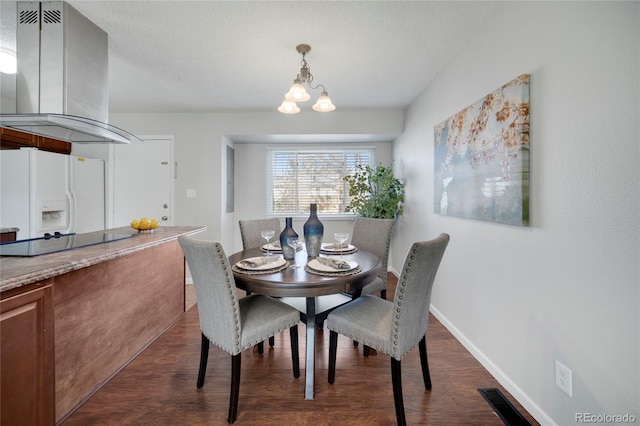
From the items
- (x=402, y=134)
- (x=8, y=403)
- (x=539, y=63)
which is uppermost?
(x=402, y=134)

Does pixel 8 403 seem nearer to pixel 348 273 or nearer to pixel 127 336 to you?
pixel 127 336

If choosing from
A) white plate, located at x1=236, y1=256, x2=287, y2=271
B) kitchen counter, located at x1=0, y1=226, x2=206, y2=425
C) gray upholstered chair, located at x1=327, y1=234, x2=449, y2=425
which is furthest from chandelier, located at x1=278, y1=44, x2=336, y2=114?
kitchen counter, located at x1=0, y1=226, x2=206, y2=425

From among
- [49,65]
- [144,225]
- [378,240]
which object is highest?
[49,65]

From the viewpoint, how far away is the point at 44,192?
2838mm

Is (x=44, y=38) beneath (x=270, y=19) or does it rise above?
beneath

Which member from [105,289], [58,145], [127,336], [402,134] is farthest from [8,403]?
[402,134]

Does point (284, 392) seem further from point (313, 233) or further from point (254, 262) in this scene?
point (313, 233)

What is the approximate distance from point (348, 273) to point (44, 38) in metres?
2.46

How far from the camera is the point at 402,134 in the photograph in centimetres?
381

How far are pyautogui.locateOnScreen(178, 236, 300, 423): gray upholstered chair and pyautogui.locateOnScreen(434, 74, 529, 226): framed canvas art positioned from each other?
4.80 feet

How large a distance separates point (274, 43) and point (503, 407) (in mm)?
2847

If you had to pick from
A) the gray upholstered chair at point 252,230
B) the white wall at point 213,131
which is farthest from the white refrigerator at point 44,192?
the gray upholstered chair at point 252,230

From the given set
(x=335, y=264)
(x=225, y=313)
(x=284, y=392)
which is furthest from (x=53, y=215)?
(x=335, y=264)

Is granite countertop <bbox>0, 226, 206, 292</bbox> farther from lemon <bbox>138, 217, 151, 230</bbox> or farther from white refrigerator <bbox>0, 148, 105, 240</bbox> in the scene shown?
white refrigerator <bbox>0, 148, 105, 240</bbox>
